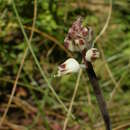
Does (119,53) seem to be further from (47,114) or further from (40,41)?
(47,114)

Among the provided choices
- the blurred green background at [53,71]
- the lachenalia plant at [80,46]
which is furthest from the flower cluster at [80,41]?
the blurred green background at [53,71]

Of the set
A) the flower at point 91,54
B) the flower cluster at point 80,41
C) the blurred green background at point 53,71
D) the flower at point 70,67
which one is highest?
the flower cluster at point 80,41

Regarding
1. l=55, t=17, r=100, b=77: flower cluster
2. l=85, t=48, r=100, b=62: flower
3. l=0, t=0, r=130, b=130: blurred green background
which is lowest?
l=0, t=0, r=130, b=130: blurred green background

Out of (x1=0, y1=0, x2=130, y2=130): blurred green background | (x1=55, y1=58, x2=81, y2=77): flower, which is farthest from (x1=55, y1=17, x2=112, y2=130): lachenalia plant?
(x1=0, y1=0, x2=130, y2=130): blurred green background

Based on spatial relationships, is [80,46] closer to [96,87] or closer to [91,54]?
[91,54]

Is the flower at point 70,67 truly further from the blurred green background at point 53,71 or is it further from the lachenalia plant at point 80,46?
the blurred green background at point 53,71

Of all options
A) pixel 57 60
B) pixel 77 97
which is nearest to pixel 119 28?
pixel 57 60

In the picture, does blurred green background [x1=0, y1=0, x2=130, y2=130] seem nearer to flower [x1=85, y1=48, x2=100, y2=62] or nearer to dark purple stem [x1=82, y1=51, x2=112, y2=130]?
dark purple stem [x1=82, y1=51, x2=112, y2=130]
